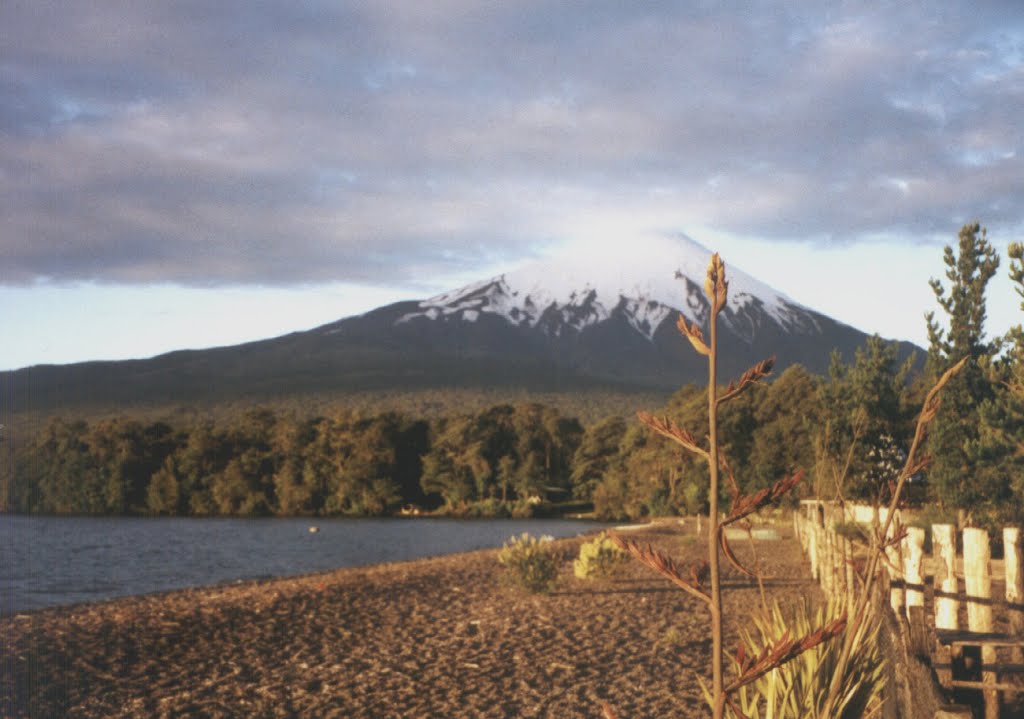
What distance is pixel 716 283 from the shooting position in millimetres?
1451

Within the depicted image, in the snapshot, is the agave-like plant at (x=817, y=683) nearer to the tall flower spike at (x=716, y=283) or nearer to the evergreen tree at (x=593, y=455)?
the tall flower spike at (x=716, y=283)

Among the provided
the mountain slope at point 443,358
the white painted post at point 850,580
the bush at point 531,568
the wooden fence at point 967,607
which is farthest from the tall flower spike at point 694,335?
→ the mountain slope at point 443,358

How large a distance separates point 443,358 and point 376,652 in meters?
130

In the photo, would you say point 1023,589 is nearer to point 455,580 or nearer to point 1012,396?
point 1012,396

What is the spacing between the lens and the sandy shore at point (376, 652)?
6.29 m

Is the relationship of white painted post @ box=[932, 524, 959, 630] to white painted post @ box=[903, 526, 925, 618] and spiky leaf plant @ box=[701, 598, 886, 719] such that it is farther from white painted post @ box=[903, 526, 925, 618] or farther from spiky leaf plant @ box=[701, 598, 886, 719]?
spiky leaf plant @ box=[701, 598, 886, 719]

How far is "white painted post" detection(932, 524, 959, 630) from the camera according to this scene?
17.9ft

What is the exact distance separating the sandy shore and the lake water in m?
6.56

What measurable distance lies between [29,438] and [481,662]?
75.6 meters

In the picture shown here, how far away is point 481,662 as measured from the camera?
24.4ft

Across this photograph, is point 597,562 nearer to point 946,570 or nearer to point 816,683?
point 946,570

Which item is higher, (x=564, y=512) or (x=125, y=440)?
(x=125, y=440)

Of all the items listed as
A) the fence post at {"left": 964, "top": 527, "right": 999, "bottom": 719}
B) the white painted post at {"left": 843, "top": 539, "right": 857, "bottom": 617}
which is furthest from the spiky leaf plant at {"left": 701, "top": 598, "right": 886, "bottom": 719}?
the fence post at {"left": 964, "top": 527, "right": 999, "bottom": 719}

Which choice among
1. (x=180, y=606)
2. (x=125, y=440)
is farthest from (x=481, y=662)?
(x=125, y=440)
